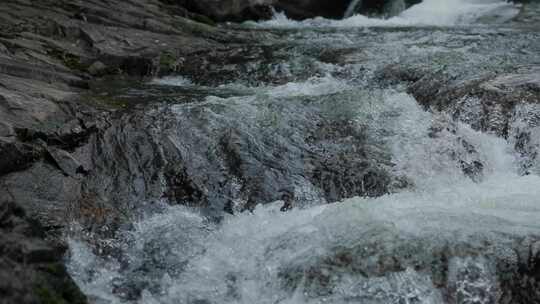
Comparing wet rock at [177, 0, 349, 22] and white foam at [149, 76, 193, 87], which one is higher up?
wet rock at [177, 0, 349, 22]

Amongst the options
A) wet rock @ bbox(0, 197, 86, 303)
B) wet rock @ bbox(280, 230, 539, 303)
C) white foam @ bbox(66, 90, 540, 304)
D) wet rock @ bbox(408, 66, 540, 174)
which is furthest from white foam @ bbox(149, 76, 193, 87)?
wet rock @ bbox(280, 230, 539, 303)

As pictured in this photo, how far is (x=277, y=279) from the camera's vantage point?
521 centimetres

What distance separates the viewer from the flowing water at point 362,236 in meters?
5.00

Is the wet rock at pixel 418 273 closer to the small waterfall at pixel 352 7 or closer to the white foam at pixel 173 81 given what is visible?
the white foam at pixel 173 81

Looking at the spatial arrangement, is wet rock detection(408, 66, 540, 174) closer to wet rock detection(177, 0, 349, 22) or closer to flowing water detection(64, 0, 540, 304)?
flowing water detection(64, 0, 540, 304)

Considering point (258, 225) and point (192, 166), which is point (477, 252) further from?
point (192, 166)

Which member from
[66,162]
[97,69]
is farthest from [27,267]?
[97,69]

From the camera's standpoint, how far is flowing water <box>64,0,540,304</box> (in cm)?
500

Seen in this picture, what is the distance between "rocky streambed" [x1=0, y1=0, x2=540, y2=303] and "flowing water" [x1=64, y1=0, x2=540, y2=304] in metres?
0.02

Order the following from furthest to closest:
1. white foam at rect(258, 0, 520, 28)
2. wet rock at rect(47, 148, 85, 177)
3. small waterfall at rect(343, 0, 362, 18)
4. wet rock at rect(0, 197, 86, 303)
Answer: small waterfall at rect(343, 0, 362, 18) → white foam at rect(258, 0, 520, 28) → wet rock at rect(47, 148, 85, 177) → wet rock at rect(0, 197, 86, 303)

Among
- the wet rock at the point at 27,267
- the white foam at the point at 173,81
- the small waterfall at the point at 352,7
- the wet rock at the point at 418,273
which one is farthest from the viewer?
the small waterfall at the point at 352,7

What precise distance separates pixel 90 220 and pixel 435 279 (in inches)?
125

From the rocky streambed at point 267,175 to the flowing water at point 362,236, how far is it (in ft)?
0.06

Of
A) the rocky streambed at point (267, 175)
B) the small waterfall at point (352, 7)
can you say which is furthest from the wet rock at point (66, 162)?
the small waterfall at point (352, 7)
